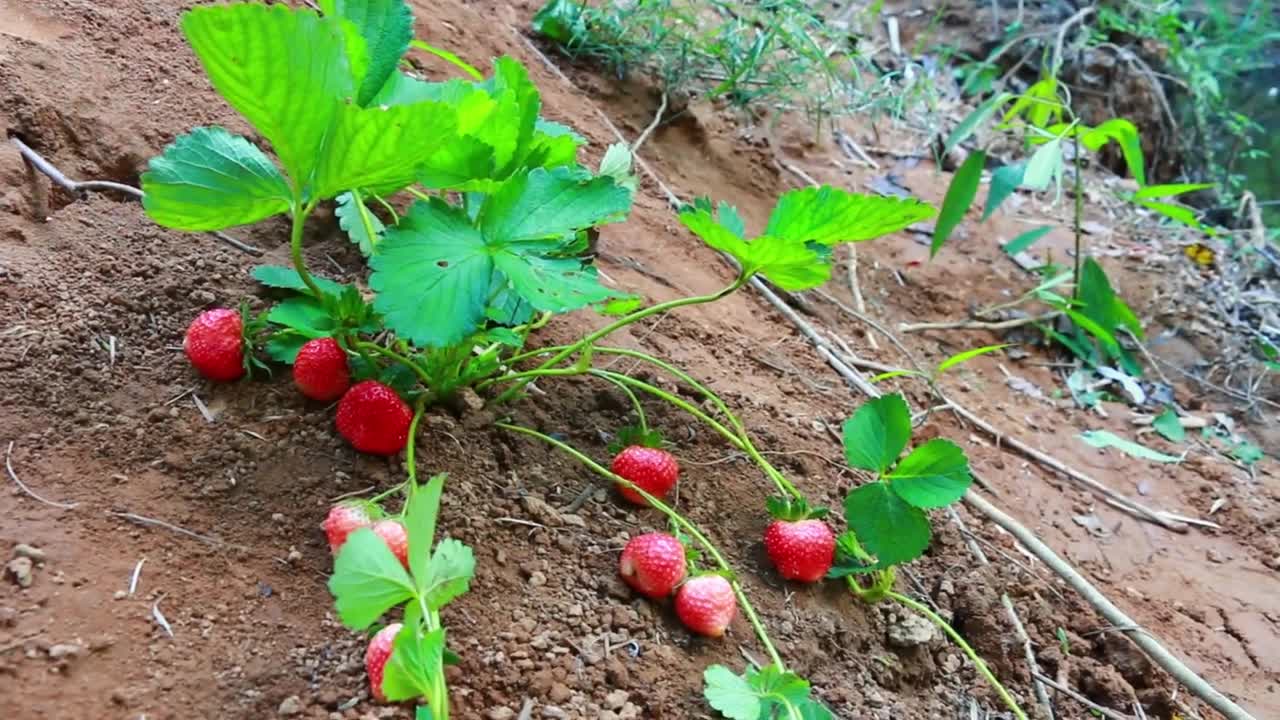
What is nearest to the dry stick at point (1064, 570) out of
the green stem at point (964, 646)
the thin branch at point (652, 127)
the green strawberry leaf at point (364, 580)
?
the green stem at point (964, 646)

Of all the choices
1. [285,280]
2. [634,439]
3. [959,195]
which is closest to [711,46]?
[959,195]

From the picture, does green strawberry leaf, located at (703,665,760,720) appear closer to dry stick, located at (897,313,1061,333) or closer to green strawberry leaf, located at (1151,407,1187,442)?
dry stick, located at (897,313,1061,333)

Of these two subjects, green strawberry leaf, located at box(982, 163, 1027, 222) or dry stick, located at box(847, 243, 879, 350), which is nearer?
dry stick, located at box(847, 243, 879, 350)

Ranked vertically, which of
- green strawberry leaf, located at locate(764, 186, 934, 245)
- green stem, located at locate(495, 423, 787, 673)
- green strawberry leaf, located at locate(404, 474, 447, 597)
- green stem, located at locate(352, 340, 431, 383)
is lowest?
green stem, located at locate(495, 423, 787, 673)

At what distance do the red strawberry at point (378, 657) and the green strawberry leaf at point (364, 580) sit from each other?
0.39 feet

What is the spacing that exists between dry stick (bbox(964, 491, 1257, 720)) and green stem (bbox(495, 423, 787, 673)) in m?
0.55

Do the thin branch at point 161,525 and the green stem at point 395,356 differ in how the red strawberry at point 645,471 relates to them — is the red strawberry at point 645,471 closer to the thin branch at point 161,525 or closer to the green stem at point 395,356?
the green stem at point 395,356

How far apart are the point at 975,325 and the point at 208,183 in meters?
1.89

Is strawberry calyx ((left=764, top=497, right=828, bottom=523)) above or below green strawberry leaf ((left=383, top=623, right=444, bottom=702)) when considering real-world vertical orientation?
below

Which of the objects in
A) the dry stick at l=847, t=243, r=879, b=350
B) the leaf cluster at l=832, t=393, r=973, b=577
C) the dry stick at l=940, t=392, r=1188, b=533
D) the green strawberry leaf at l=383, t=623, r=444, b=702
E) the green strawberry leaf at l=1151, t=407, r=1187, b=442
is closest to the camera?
the green strawberry leaf at l=383, t=623, r=444, b=702

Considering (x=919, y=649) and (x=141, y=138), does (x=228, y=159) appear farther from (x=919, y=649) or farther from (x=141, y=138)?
(x=919, y=649)

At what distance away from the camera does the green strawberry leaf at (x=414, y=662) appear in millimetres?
792

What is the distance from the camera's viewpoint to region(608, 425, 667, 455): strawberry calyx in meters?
1.32

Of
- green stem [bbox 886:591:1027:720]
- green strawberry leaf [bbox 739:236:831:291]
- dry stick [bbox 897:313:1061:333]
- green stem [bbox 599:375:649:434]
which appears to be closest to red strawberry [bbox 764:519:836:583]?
green stem [bbox 886:591:1027:720]
